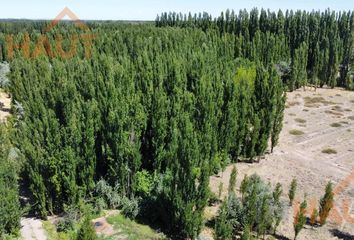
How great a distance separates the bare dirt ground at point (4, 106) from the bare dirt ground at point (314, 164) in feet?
90.3

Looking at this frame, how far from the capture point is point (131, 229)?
22.4 metres

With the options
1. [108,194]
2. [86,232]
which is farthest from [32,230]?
[86,232]

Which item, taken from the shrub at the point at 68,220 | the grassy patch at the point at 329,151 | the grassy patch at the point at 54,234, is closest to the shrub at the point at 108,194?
the shrub at the point at 68,220

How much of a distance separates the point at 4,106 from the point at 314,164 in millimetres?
40326

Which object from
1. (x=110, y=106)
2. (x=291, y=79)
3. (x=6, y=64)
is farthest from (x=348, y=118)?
(x=6, y=64)

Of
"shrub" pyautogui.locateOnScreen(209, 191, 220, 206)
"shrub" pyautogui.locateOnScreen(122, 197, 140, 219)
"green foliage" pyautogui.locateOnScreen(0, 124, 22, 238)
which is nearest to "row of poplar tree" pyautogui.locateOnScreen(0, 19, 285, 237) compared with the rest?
"shrub" pyautogui.locateOnScreen(122, 197, 140, 219)

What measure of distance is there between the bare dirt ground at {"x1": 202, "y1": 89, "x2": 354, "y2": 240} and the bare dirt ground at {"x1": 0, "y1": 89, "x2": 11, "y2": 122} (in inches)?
1083

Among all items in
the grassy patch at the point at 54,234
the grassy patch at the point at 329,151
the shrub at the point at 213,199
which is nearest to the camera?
the grassy patch at the point at 54,234

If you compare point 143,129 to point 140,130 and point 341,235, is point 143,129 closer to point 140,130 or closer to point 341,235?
point 140,130

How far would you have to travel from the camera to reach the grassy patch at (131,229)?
2177 cm

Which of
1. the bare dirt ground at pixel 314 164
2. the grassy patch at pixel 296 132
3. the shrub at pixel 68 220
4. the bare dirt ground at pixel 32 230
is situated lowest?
the bare dirt ground at pixel 314 164

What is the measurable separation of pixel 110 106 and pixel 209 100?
9053 mm

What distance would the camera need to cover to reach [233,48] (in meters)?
70.4

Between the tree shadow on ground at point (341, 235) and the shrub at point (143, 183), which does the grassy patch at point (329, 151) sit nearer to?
the tree shadow on ground at point (341, 235)
